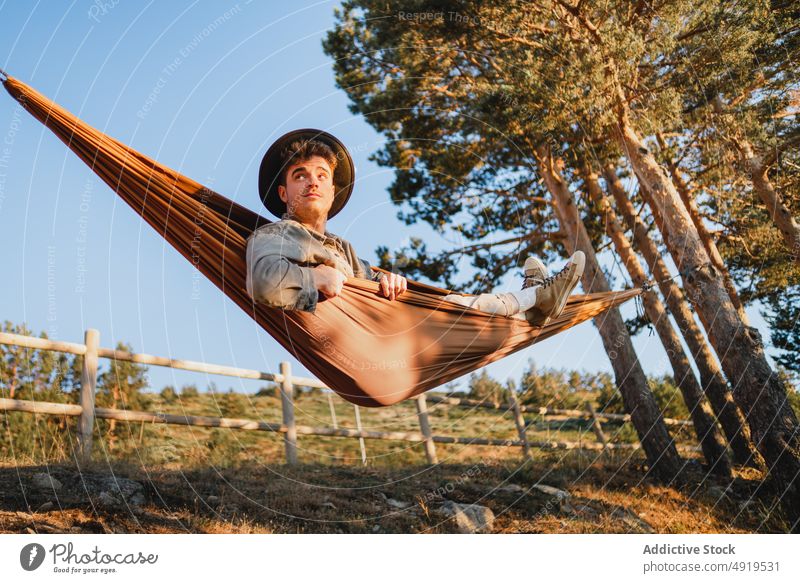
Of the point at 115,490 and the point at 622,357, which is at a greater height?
the point at 622,357

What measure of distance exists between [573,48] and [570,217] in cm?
221

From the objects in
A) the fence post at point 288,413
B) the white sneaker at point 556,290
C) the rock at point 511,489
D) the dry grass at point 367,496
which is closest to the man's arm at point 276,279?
the white sneaker at point 556,290

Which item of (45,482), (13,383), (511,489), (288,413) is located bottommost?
(511,489)

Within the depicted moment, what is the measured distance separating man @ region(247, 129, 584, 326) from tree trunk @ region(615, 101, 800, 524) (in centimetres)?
327

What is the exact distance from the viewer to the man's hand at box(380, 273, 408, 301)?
2.96 m

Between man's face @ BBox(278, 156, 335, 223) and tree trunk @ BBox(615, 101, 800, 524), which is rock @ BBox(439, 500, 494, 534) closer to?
tree trunk @ BBox(615, 101, 800, 524)

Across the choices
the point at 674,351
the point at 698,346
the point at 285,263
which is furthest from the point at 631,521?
the point at 285,263

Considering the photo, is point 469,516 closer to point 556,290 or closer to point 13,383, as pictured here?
point 556,290

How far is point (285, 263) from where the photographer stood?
252 centimetres

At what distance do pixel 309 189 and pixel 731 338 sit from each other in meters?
4.90

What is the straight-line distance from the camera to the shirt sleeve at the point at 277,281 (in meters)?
2.46

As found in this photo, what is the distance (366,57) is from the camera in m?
8.91
